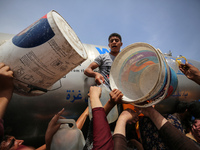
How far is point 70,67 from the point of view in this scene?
2.27 ft

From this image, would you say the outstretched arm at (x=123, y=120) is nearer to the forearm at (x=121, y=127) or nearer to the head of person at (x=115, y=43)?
the forearm at (x=121, y=127)

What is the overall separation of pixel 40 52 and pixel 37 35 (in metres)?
0.10

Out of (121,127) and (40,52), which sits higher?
(40,52)

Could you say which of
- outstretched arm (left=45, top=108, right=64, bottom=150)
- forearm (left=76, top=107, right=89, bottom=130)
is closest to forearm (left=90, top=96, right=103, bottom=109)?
outstretched arm (left=45, top=108, right=64, bottom=150)

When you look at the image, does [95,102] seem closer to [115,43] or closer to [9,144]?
[9,144]

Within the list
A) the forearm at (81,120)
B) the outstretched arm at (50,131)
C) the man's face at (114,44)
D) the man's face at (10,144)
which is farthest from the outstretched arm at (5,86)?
the man's face at (114,44)

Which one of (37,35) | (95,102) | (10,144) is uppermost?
(37,35)

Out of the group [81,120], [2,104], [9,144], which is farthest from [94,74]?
[9,144]

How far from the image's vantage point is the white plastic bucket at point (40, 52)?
586 mm

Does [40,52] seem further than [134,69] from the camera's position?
No

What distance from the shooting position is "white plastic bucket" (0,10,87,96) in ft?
1.92

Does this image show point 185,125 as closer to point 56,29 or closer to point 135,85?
point 135,85

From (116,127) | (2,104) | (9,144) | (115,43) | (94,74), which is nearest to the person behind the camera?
(2,104)

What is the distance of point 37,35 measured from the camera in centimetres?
60
